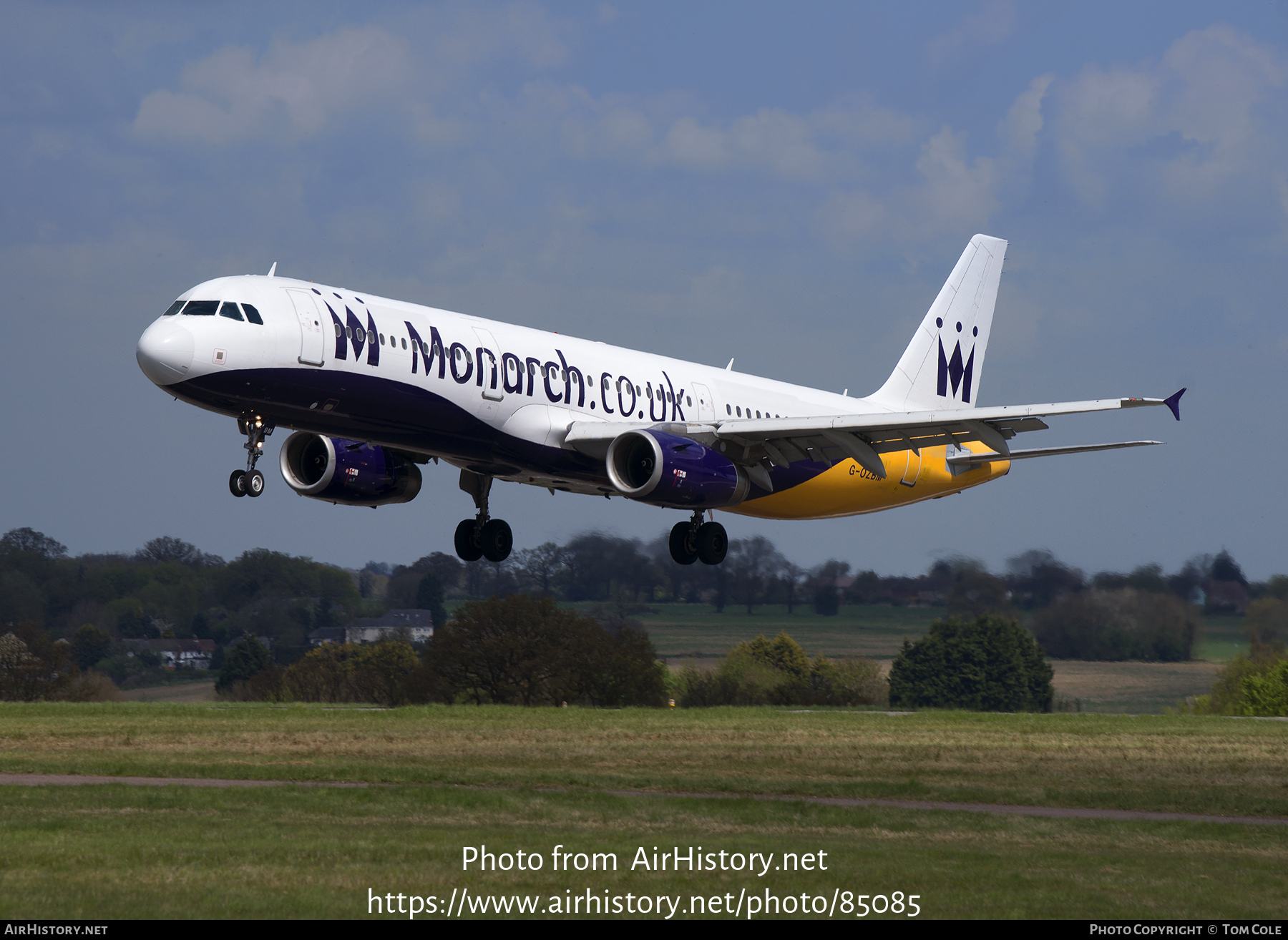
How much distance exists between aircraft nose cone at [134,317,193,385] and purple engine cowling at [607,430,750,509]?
933 centimetres

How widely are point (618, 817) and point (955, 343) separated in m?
22.9

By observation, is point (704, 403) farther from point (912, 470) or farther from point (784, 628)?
point (784, 628)

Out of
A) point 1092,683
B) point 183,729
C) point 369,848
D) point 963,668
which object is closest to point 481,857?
point 369,848

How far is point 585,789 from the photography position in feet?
113

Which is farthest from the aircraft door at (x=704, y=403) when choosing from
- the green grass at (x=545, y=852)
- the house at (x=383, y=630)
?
the house at (x=383, y=630)

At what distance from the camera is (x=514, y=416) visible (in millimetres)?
30984

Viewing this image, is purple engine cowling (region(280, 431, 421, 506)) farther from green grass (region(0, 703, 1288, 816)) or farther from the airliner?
green grass (region(0, 703, 1288, 816))

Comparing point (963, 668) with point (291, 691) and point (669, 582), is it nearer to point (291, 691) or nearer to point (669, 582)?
point (669, 582)

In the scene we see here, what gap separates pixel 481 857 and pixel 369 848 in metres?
1.88

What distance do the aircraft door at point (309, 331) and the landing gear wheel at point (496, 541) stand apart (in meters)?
10.4

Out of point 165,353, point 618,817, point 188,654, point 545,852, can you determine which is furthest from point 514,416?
point 188,654

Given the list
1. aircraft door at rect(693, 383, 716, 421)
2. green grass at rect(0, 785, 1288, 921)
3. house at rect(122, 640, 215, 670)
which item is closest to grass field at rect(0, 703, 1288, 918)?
green grass at rect(0, 785, 1288, 921)

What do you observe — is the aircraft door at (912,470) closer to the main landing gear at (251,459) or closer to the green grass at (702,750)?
the green grass at (702,750)

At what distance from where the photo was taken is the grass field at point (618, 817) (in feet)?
65.2
